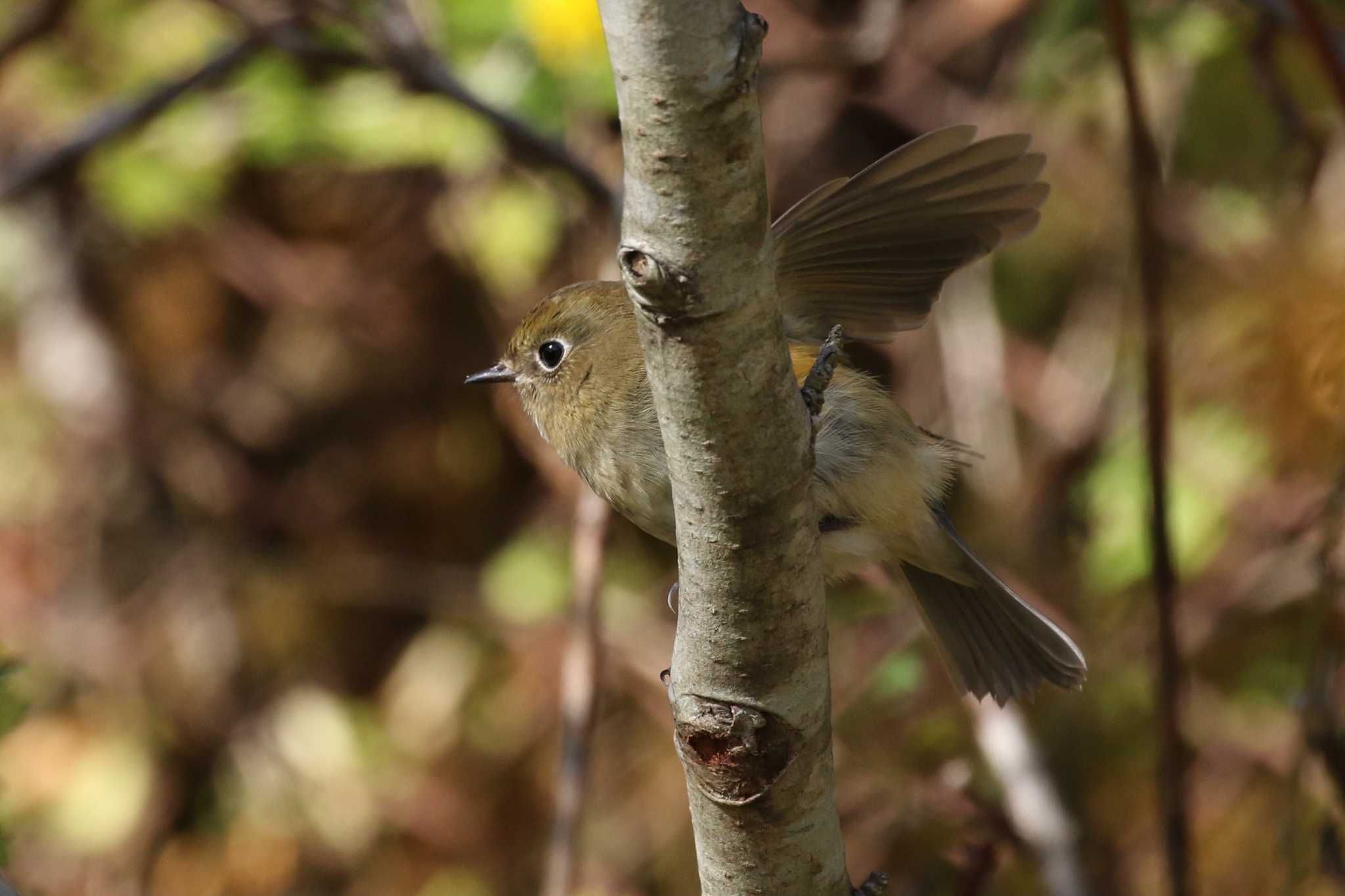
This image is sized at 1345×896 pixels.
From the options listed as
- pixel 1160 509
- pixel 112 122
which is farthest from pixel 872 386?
pixel 112 122

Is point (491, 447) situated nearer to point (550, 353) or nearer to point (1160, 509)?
point (550, 353)

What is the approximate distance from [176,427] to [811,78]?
8.66ft

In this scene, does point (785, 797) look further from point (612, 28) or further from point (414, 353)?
point (414, 353)

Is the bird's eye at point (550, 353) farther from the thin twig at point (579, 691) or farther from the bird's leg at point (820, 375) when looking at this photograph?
the bird's leg at point (820, 375)

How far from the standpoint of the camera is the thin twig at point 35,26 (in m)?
3.43

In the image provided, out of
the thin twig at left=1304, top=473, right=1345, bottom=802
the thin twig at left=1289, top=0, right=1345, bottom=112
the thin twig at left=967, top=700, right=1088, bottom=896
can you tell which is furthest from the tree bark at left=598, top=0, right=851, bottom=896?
the thin twig at left=967, top=700, right=1088, bottom=896

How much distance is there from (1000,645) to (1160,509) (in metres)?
0.44

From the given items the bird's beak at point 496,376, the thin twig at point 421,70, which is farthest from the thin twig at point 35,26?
the bird's beak at point 496,376

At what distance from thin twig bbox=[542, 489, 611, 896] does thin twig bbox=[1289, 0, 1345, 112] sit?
171 cm

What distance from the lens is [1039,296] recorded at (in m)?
4.75

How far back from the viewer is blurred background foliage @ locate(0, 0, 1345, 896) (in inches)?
135

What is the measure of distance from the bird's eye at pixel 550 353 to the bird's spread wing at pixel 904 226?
0.53 m

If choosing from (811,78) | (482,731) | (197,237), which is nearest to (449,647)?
(482,731)

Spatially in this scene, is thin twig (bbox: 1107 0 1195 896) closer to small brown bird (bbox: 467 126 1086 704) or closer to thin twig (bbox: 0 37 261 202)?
small brown bird (bbox: 467 126 1086 704)
